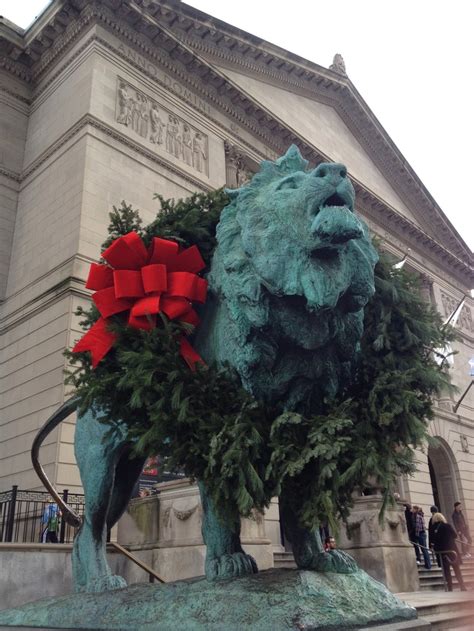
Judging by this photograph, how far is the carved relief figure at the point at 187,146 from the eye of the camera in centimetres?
2065

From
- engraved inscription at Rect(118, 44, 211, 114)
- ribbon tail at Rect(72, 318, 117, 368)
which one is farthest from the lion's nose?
engraved inscription at Rect(118, 44, 211, 114)

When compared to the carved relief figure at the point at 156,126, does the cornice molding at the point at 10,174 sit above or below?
below

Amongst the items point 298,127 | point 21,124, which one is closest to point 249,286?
point 21,124

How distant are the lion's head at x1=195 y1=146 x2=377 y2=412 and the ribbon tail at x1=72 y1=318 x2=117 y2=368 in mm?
571

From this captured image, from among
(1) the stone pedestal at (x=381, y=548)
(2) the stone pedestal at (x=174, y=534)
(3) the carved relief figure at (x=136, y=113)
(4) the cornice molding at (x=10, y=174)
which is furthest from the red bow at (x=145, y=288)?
(4) the cornice molding at (x=10, y=174)

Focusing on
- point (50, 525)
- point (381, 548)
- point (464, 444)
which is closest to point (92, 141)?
point (50, 525)

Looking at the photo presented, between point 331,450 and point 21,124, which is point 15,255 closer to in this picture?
point 21,124

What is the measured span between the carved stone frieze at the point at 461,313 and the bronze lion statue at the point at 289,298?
33014 mm

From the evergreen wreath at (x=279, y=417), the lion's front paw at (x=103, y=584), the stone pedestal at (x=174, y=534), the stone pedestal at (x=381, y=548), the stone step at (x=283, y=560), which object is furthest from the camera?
the stone step at (x=283, y=560)

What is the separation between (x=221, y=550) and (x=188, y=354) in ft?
3.32

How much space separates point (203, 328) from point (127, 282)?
1.64 ft

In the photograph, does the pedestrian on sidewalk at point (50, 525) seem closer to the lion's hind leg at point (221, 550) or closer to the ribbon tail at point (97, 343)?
the lion's hind leg at point (221, 550)

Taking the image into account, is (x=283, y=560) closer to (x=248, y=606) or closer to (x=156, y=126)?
(x=248, y=606)

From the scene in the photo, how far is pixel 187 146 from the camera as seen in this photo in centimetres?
2084
